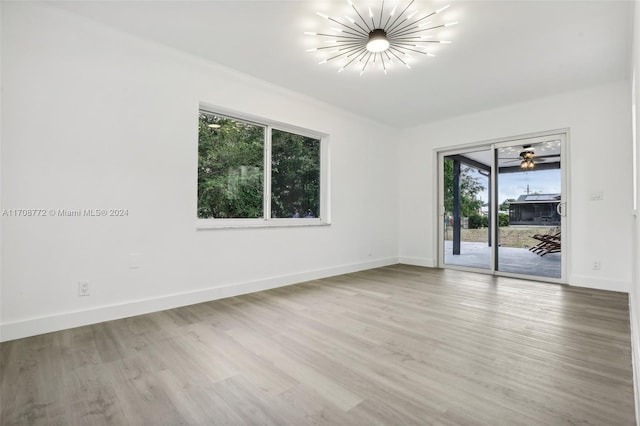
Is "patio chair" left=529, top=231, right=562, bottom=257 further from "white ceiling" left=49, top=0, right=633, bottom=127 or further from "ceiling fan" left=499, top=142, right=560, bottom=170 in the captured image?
"white ceiling" left=49, top=0, right=633, bottom=127

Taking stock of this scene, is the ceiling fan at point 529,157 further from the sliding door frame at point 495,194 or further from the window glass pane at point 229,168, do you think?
the window glass pane at point 229,168

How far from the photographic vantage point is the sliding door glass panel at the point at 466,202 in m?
5.54

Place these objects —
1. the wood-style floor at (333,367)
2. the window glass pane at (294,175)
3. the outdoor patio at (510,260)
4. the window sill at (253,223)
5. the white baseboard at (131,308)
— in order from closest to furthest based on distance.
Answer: the wood-style floor at (333,367) → the white baseboard at (131,308) → the window sill at (253,223) → the window glass pane at (294,175) → the outdoor patio at (510,260)

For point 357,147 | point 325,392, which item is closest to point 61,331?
point 325,392

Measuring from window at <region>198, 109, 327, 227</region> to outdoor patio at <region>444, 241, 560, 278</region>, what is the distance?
2890mm

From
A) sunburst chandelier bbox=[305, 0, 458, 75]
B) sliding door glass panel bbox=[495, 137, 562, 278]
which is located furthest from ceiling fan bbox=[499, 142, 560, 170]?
sunburst chandelier bbox=[305, 0, 458, 75]

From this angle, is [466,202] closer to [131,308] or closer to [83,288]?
[131,308]

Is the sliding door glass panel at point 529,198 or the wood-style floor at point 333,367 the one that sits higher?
the sliding door glass panel at point 529,198

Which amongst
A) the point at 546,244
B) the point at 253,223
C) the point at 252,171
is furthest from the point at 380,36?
the point at 546,244

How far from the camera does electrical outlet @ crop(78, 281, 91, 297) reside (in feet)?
8.46

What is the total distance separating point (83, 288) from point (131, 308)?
16.5 inches

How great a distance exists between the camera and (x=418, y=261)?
5.68 m

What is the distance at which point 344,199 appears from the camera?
4.90 metres

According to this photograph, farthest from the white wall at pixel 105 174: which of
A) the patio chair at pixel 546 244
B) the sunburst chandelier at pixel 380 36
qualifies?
the patio chair at pixel 546 244
